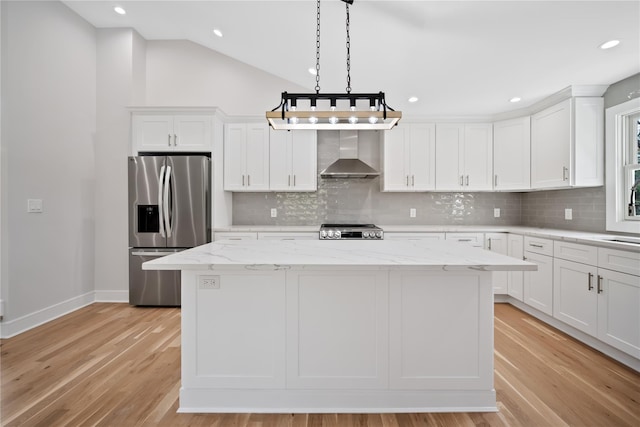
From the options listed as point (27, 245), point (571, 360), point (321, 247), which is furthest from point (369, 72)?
point (27, 245)

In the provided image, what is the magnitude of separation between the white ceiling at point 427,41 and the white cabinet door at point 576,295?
182cm

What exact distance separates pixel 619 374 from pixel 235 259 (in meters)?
2.83

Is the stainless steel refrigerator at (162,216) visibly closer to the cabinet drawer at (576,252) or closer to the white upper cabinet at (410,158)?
the white upper cabinet at (410,158)

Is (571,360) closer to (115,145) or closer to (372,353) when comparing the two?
(372,353)

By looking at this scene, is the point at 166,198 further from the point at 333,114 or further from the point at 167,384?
the point at 333,114

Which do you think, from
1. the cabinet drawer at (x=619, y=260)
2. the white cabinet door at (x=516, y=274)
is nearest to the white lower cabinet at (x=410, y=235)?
the white cabinet door at (x=516, y=274)

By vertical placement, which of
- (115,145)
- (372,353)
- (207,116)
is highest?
(207,116)

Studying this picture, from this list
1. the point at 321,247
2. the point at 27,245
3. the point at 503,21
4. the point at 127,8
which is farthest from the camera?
the point at 127,8

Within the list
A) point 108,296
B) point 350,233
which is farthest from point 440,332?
point 108,296

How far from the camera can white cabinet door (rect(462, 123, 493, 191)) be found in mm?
4035

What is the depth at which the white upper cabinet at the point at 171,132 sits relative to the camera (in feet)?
12.2

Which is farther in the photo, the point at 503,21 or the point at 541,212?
the point at 541,212

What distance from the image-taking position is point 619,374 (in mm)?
2146

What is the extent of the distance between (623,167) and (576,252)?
3.50 feet
